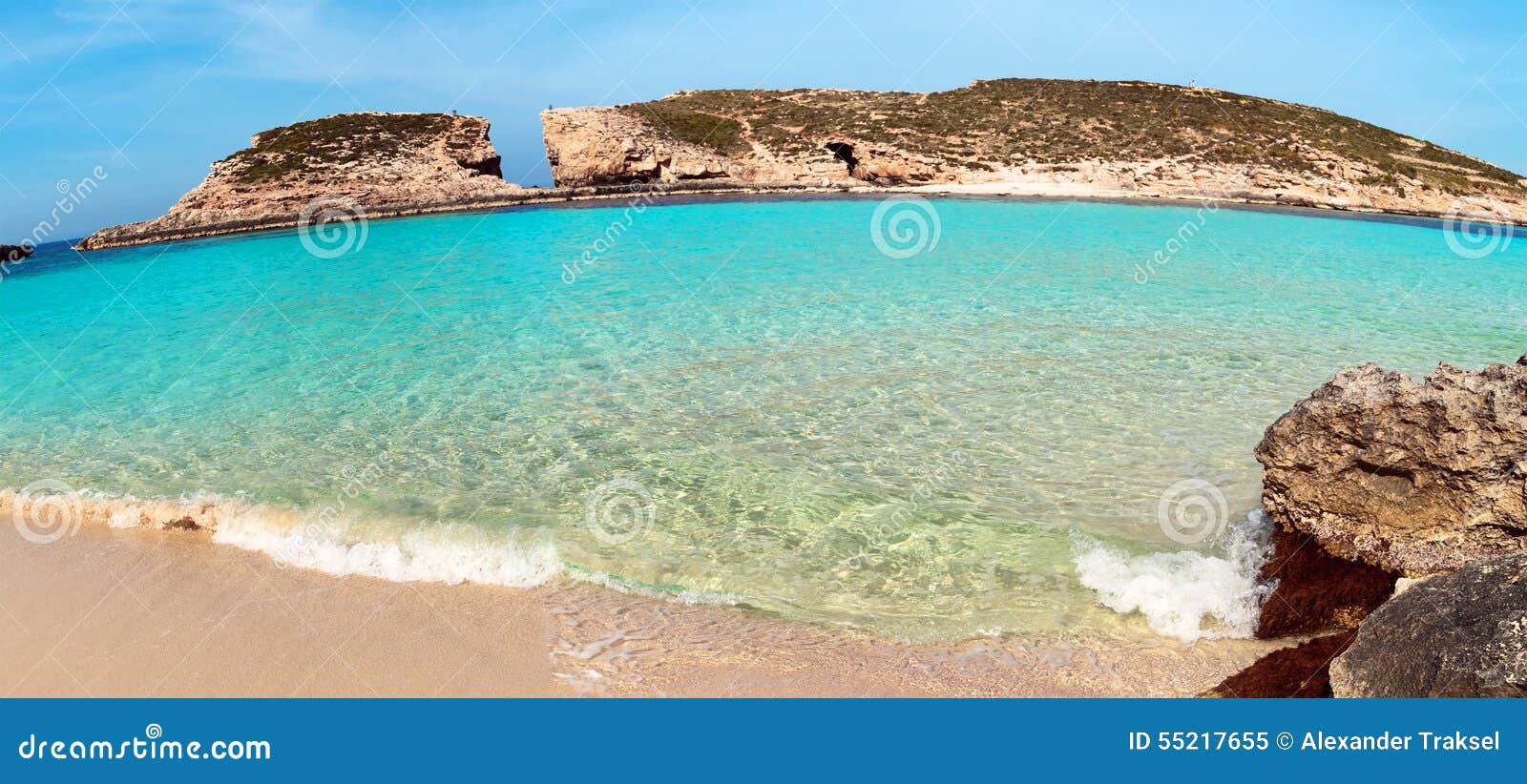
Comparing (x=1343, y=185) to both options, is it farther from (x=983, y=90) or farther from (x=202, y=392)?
(x=202, y=392)

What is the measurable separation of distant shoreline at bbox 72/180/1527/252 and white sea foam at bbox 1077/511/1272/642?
3808 cm

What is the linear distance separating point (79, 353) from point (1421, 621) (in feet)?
53.8

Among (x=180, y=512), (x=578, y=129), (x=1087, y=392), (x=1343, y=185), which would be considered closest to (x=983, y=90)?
(x=1343, y=185)

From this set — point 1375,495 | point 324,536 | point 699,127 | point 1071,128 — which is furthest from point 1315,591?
point 699,127

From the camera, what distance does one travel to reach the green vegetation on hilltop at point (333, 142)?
50.3 m

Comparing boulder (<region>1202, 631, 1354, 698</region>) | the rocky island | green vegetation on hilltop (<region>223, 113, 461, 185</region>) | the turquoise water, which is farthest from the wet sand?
green vegetation on hilltop (<region>223, 113, 461, 185</region>)

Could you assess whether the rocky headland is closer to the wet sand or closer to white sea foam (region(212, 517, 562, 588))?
the wet sand

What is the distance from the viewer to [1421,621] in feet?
10.5

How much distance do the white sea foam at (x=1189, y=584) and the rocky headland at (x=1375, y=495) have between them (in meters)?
0.12

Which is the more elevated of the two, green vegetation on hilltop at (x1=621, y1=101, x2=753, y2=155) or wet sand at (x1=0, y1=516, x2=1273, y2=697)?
green vegetation on hilltop at (x1=621, y1=101, x2=753, y2=155)

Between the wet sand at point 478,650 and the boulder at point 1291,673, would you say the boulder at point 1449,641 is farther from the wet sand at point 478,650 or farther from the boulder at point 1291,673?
the wet sand at point 478,650

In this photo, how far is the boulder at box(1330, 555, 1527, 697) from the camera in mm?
2748

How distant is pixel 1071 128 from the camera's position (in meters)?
56.0

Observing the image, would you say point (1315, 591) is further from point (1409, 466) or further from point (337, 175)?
point (337, 175)
